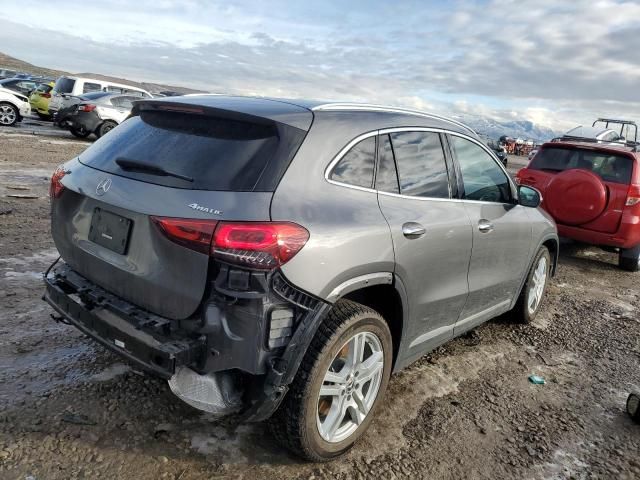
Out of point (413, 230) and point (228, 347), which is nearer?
point (228, 347)

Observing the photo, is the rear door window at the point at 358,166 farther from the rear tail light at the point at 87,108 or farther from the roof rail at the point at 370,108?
the rear tail light at the point at 87,108

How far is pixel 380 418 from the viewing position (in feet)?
10.2

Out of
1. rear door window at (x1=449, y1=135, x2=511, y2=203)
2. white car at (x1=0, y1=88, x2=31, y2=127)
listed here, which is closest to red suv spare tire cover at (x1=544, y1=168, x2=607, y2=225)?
rear door window at (x1=449, y1=135, x2=511, y2=203)

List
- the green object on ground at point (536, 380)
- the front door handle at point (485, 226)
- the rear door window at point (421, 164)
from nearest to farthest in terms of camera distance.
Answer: the rear door window at point (421, 164), the front door handle at point (485, 226), the green object on ground at point (536, 380)

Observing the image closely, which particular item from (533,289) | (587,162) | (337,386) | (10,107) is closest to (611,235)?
(587,162)

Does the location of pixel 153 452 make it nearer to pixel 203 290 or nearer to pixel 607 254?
pixel 203 290

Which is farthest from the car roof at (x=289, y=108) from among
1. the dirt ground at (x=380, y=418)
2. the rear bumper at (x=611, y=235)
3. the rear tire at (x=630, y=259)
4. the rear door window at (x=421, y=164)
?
the rear tire at (x=630, y=259)

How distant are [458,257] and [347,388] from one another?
119cm

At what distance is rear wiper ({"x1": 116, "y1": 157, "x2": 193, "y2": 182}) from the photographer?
242cm

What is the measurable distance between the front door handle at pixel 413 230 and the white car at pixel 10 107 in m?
18.7

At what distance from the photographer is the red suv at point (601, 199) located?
675 cm

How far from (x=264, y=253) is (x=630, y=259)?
273 inches

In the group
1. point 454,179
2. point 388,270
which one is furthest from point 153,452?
point 454,179

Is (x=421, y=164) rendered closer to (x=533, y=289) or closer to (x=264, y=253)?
(x=264, y=253)
